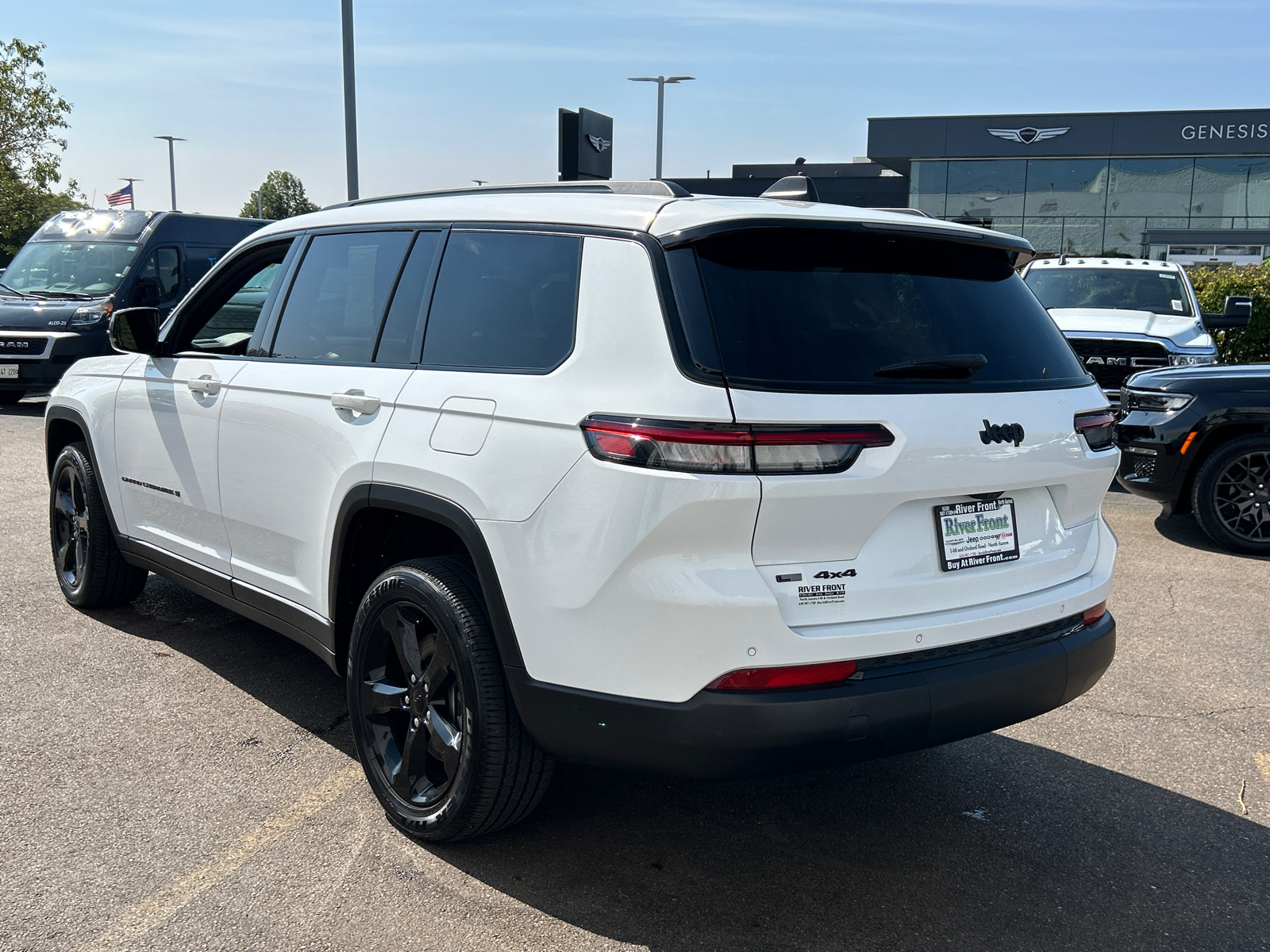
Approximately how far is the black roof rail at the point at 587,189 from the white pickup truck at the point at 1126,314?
7416 mm

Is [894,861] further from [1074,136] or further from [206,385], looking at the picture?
[1074,136]

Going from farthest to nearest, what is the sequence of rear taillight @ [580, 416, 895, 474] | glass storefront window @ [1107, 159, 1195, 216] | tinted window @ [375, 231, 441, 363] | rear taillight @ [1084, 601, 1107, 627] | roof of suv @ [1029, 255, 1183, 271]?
1. glass storefront window @ [1107, 159, 1195, 216]
2. roof of suv @ [1029, 255, 1183, 271]
3. tinted window @ [375, 231, 441, 363]
4. rear taillight @ [1084, 601, 1107, 627]
5. rear taillight @ [580, 416, 895, 474]

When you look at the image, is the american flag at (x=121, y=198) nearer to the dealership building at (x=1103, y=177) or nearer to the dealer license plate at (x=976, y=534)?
the dealership building at (x=1103, y=177)

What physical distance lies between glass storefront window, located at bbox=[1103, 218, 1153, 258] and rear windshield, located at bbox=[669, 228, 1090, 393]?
37223mm

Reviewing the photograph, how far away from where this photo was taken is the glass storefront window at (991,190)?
125 ft

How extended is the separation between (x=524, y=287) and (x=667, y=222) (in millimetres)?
515

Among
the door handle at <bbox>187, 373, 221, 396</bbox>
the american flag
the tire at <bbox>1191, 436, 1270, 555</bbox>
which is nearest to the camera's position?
the door handle at <bbox>187, 373, 221, 396</bbox>

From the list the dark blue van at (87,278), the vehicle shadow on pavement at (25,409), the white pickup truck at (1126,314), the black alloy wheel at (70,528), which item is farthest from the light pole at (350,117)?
the black alloy wheel at (70,528)

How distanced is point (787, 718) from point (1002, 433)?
37.8 inches

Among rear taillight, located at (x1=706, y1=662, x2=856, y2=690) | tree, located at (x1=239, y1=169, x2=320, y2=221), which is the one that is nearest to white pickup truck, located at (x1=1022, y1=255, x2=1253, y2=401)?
rear taillight, located at (x1=706, y1=662, x2=856, y2=690)

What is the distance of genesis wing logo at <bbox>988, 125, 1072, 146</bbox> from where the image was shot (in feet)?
122

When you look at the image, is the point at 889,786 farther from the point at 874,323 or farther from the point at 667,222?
the point at 667,222

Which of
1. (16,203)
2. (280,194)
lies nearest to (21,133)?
(16,203)

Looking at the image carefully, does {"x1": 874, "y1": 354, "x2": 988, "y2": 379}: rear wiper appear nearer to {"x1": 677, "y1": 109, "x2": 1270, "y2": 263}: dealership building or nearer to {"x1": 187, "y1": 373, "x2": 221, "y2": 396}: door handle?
{"x1": 187, "y1": 373, "x2": 221, "y2": 396}: door handle
